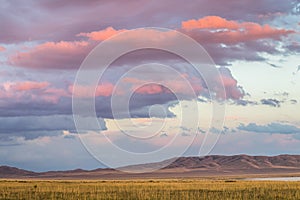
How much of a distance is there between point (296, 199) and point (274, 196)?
3363mm

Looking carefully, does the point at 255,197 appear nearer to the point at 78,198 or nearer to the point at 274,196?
the point at 274,196

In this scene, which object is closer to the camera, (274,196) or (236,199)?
(236,199)

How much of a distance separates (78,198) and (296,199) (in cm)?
1787

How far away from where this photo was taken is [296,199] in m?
42.0

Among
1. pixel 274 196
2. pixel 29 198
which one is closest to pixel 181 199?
pixel 274 196

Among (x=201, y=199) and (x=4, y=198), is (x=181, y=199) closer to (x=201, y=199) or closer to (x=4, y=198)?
(x=201, y=199)

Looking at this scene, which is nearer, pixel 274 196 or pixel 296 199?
pixel 296 199

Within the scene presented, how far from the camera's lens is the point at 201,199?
42.8m

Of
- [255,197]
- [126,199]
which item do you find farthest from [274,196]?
[126,199]

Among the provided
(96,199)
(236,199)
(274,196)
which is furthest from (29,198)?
(274,196)

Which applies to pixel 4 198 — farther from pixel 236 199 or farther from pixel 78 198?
pixel 236 199

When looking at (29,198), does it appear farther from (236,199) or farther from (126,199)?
(236,199)

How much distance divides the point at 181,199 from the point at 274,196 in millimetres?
8504

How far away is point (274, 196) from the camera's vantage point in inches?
1779
